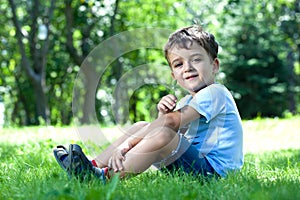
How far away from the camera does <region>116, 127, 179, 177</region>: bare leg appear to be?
8.73 ft

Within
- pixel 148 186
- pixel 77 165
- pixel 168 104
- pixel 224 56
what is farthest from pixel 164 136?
pixel 224 56

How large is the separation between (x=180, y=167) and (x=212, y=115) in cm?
35

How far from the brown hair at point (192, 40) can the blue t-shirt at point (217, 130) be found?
0.28m

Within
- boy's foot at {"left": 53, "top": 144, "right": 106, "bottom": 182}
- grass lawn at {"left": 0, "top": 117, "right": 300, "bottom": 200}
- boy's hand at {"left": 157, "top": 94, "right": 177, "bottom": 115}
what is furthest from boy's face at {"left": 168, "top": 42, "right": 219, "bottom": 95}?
boy's foot at {"left": 53, "top": 144, "right": 106, "bottom": 182}

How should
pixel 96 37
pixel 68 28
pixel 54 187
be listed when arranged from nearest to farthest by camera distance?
1. pixel 54 187
2. pixel 68 28
3. pixel 96 37

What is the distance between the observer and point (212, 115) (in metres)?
2.83

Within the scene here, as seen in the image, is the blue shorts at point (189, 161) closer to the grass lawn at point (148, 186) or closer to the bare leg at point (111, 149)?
the grass lawn at point (148, 186)

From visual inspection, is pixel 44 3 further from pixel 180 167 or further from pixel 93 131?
pixel 180 167

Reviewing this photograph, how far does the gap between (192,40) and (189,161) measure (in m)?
0.74

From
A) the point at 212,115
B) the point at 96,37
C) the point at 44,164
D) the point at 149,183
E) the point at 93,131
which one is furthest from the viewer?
the point at 96,37

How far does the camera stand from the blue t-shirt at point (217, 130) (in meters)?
2.83

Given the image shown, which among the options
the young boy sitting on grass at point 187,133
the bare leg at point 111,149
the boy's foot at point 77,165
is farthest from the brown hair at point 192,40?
the boy's foot at point 77,165

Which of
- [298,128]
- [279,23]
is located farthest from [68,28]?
[279,23]

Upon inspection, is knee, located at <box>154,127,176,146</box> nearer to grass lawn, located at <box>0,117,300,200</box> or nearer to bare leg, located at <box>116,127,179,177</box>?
bare leg, located at <box>116,127,179,177</box>
